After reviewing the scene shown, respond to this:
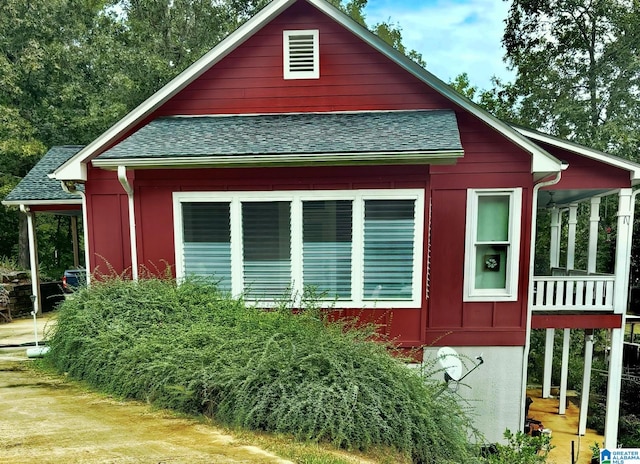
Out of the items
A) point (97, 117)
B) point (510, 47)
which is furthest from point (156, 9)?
point (510, 47)

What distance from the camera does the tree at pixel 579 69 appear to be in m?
13.0

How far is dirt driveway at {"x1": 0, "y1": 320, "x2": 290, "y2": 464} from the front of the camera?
308 centimetres

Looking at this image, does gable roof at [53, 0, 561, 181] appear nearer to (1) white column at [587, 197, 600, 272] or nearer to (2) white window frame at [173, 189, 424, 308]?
(2) white window frame at [173, 189, 424, 308]

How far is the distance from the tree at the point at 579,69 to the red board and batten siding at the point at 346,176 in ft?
32.0

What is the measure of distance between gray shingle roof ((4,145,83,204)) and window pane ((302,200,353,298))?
19.4 feet

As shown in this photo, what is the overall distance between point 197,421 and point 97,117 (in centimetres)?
1358

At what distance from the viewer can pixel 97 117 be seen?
13.8m

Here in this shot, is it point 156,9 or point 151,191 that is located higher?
point 156,9

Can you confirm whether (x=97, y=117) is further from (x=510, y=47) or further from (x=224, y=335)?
(x=510, y=47)

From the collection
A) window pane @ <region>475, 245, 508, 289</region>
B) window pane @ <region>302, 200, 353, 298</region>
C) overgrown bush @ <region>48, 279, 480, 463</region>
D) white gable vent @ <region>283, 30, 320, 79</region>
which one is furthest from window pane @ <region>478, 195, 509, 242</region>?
white gable vent @ <region>283, 30, 320, 79</region>

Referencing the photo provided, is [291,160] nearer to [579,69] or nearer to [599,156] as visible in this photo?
[599,156]

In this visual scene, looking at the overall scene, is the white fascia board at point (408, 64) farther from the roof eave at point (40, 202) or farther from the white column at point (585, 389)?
the roof eave at point (40, 202)

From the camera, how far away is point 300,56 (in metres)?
6.25

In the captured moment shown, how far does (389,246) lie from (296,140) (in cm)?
200
